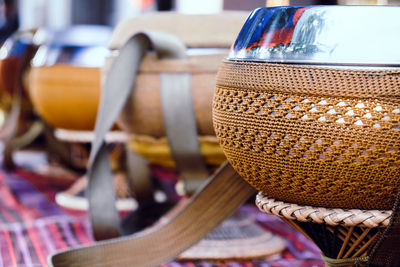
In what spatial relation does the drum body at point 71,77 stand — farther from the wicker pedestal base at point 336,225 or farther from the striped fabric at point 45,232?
the wicker pedestal base at point 336,225

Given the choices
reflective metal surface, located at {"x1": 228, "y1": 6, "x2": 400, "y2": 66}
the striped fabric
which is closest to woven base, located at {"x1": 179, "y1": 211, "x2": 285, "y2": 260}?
the striped fabric

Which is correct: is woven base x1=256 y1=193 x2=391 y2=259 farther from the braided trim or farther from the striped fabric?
the striped fabric

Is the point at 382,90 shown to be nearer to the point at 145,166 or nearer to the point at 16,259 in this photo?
the point at 16,259

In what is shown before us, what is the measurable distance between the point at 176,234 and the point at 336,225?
39 centimetres

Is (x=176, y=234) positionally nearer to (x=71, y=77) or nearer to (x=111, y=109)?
(x=111, y=109)

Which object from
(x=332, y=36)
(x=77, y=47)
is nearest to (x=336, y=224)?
(x=332, y=36)

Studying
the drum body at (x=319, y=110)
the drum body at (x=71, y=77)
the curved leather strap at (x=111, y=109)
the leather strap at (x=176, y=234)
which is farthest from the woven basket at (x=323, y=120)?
the drum body at (x=71, y=77)

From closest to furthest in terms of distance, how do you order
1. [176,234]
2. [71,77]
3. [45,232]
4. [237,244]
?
[176,234], [237,244], [45,232], [71,77]

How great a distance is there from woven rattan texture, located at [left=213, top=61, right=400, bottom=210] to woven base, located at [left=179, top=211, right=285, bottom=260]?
1.81ft

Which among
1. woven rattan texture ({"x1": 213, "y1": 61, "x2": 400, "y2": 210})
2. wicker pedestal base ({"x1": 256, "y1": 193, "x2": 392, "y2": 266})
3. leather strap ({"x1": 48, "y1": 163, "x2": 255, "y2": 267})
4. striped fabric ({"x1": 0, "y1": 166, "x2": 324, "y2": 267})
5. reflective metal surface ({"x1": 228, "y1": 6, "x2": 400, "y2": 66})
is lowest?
striped fabric ({"x1": 0, "y1": 166, "x2": 324, "y2": 267})

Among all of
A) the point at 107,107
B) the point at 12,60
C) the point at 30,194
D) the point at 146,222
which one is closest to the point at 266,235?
the point at 146,222

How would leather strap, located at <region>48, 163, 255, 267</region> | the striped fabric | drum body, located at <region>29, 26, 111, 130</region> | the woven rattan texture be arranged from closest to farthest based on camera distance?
1. the woven rattan texture
2. leather strap, located at <region>48, 163, 255, 267</region>
3. the striped fabric
4. drum body, located at <region>29, 26, 111, 130</region>

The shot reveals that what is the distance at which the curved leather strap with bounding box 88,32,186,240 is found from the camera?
117 centimetres

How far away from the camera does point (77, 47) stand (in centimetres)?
187
